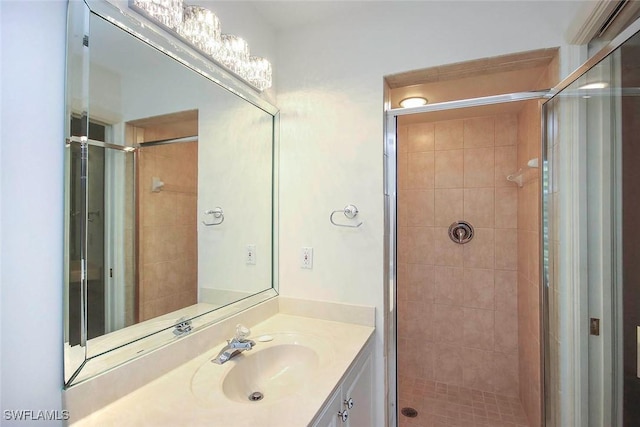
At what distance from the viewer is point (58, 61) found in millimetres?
731

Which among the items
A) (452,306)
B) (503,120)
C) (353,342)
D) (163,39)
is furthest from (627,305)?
(163,39)

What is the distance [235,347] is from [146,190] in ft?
2.23

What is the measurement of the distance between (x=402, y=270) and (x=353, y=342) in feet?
4.95

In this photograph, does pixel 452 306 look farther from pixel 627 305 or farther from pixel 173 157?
pixel 173 157

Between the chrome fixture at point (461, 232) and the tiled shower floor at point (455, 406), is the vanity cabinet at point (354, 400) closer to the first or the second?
the tiled shower floor at point (455, 406)

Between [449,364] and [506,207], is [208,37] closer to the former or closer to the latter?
[506,207]

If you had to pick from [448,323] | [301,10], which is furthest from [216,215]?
[448,323]

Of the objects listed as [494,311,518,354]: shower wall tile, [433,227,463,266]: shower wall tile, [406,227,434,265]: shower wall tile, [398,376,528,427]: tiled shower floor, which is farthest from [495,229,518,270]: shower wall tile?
[398,376,528,427]: tiled shower floor

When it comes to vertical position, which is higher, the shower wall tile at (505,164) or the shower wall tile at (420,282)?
the shower wall tile at (505,164)

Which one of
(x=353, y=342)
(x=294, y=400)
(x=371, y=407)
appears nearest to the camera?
(x=294, y=400)

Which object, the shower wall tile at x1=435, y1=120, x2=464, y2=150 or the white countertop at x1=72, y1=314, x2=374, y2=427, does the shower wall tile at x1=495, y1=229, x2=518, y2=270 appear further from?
the white countertop at x1=72, y1=314, x2=374, y2=427

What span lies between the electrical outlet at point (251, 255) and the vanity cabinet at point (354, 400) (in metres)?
0.71

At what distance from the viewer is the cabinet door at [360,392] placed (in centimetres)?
110

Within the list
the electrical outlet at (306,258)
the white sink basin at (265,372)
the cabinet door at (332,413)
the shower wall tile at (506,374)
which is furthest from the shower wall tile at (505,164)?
the cabinet door at (332,413)
